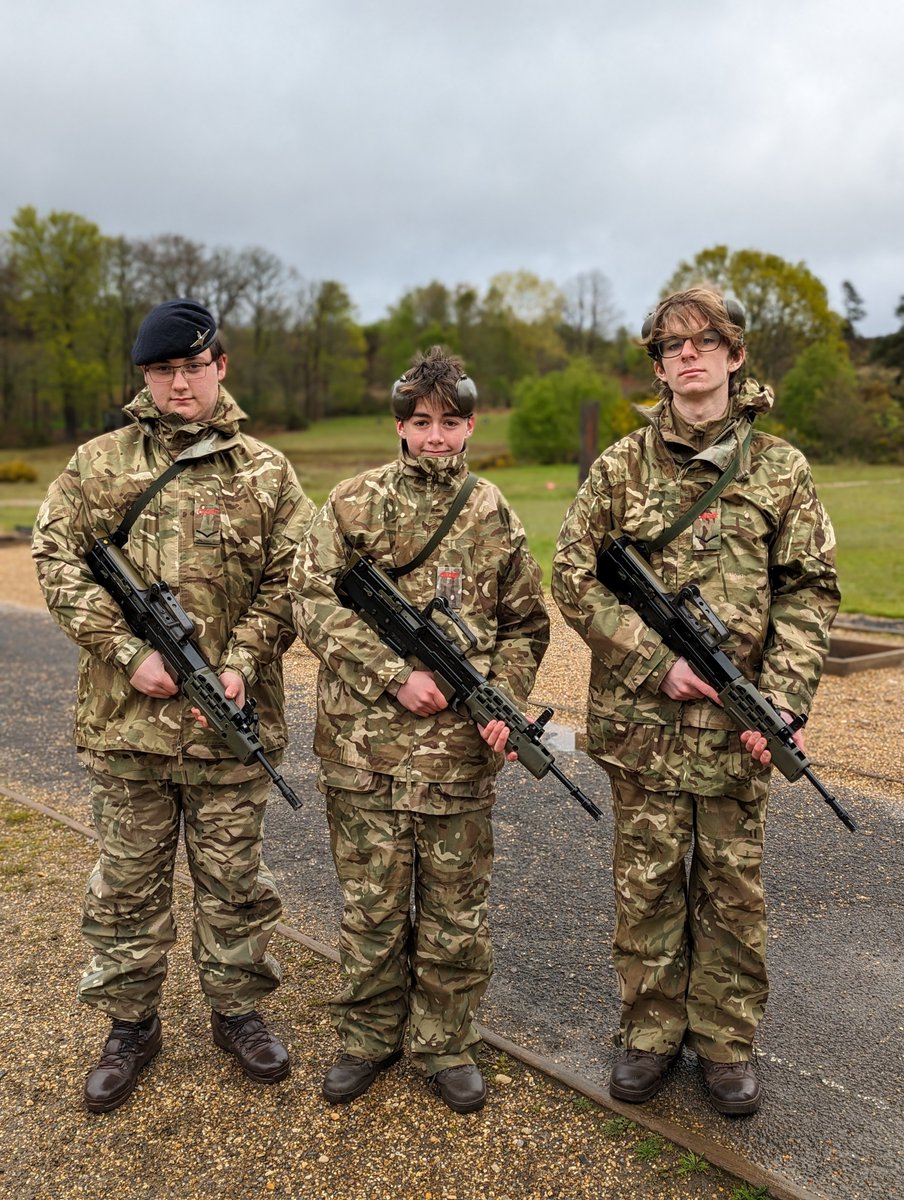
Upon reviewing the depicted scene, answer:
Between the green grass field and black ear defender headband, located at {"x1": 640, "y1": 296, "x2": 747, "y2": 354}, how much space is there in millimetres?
11374

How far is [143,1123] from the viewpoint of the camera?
148 inches

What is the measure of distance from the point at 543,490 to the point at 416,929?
36.3m

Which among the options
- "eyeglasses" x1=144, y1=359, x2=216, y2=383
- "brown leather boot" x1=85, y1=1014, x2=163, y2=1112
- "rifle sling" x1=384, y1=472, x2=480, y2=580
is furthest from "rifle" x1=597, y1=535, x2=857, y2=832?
"brown leather boot" x1=85, y1=1014, x2=163, y2=1112

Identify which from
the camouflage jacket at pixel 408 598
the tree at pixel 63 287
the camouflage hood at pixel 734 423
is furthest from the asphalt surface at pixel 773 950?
the tree at pixel 63 287

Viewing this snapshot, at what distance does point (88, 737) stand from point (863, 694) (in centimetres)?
786

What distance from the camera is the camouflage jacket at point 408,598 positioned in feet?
12.1

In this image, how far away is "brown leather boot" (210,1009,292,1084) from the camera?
12.9ft

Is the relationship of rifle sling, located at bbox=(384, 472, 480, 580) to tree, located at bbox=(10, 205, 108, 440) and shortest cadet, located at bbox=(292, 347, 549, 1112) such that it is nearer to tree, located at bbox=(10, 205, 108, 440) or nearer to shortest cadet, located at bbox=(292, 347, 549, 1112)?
shortest cadet, located at bbox=(292, 347, 549, 1112)

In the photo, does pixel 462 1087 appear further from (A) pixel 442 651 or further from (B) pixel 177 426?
(B) pixel 177 426

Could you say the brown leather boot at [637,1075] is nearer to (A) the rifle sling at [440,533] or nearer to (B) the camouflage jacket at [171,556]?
(B) the camouflage jacket at [171,556]

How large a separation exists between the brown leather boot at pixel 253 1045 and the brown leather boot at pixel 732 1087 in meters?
1.61

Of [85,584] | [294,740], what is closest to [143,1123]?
[85,584]

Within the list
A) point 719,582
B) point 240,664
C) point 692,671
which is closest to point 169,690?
point 240,664

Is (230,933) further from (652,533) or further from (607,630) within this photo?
(652,533)
